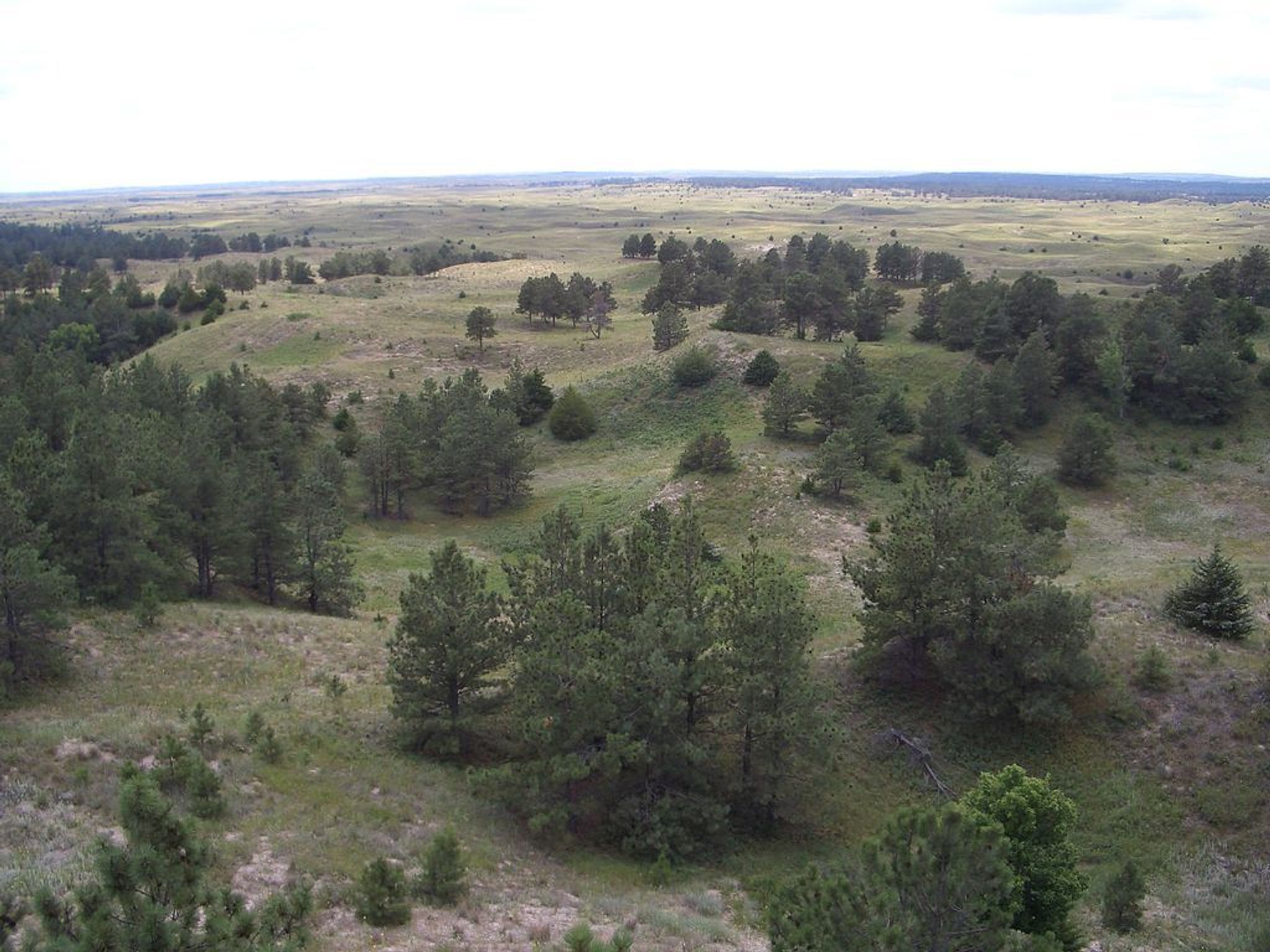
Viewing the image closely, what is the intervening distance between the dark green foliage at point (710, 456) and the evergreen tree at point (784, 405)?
5.84 meters

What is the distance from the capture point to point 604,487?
55.5m

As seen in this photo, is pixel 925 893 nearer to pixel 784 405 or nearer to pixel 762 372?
pixel 784 405

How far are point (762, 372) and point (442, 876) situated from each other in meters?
53.6

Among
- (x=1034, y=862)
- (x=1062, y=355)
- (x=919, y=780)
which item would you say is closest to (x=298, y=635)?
(x=919, y=780)

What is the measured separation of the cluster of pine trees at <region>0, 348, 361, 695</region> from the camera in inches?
949

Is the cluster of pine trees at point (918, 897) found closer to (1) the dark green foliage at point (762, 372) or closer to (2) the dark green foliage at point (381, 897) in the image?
(2) the dark green foliage at point (381, 897)

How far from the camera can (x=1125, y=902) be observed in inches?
746

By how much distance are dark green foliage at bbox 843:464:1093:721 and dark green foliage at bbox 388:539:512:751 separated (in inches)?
507

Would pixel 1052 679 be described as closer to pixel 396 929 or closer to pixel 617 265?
pixel 396 929

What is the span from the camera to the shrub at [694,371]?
67.6m

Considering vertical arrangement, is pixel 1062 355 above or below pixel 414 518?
above

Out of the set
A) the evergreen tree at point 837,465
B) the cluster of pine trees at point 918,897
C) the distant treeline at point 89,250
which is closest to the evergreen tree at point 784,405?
the evergreen tree at point 837,465

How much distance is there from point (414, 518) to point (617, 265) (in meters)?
82.8

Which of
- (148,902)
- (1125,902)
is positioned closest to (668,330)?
(1125,902)
